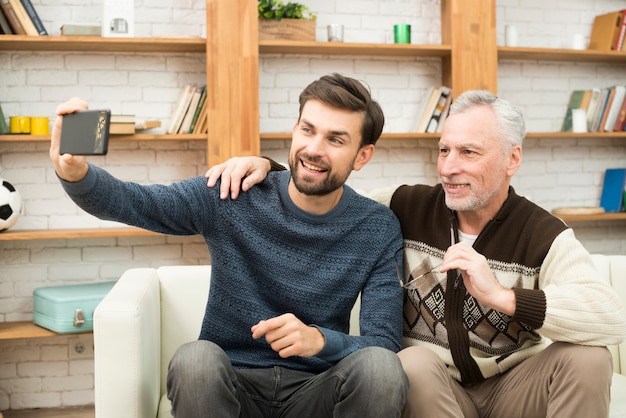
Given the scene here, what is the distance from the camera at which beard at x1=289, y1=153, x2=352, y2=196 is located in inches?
73.2

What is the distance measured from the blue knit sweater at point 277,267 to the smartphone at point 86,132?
1.19 ft

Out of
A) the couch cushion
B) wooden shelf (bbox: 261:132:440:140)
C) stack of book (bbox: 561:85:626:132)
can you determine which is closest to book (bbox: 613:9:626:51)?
stack of book (bbox: 561:85:626:132)

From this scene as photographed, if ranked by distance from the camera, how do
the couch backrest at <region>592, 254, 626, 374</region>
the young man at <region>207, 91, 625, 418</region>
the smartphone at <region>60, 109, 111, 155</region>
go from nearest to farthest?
1. the smartphone at <region>60, 109, 111, 155</region>
2. the young man at <region>207, 91, 625, 418</region>
3. the couch backrest at <region>592, 254, 626, 374</region>

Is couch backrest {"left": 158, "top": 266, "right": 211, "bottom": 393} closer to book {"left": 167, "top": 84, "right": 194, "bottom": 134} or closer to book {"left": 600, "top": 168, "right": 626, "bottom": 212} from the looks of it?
book {"left": 167, "top": 84, "right": 194, "bottom": 134}

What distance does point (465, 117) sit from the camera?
6.43ft

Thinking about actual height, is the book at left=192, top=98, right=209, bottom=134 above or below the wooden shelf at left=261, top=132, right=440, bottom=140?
above

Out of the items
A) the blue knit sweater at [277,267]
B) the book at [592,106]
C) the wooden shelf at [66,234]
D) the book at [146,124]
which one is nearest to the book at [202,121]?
the book at [146,124]

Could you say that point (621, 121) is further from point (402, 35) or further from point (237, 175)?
point (237, 175)

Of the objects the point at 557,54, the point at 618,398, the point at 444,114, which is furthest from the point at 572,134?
the point at 618,398

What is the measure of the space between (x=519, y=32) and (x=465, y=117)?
7.80ft

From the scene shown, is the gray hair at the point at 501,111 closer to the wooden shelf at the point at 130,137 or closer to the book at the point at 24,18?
the wooden shelf at the point at 130,137

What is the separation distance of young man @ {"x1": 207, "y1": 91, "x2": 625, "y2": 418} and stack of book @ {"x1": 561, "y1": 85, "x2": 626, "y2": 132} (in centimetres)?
221

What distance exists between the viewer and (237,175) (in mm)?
1896

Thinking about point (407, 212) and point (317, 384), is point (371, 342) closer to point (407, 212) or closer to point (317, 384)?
point (317, 384)
